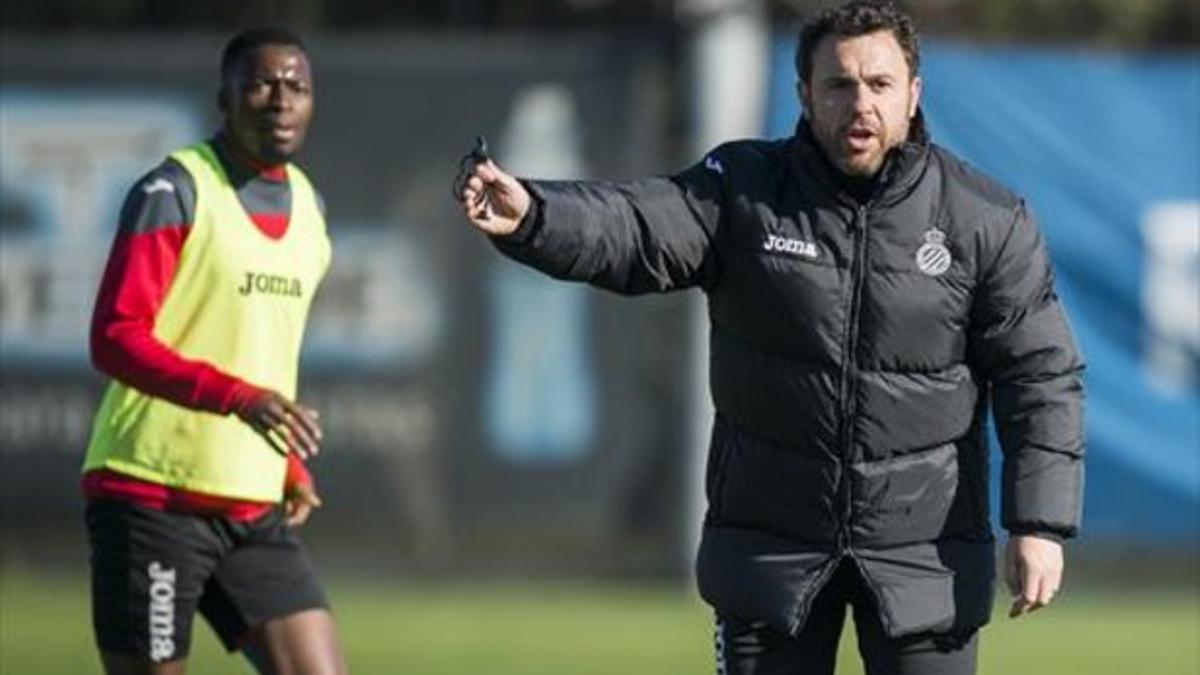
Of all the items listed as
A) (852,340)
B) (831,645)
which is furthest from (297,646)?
(852,340)

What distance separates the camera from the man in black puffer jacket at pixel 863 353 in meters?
7.38

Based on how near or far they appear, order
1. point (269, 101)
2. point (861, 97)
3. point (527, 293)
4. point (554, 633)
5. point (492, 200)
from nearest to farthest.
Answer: point (492, 200), point (861, 97), point (269, 101), point (554, 633), point (527, 293)

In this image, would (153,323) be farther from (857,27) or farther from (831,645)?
(857,27)

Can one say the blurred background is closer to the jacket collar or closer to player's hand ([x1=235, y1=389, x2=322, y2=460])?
player's hand ([x1=235, y1=389, x2=322, y2=460])

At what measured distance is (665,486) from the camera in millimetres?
16859

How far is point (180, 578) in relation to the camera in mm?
8969

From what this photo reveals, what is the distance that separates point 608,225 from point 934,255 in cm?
74

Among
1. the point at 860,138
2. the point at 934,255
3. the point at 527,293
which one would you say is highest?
the point at 860,138

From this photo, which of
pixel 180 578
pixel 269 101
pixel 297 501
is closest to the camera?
pixel 180 578

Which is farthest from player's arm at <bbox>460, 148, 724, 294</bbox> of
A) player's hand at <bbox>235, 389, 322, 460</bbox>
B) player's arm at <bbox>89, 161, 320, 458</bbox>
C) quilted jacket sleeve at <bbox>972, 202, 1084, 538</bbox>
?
player's arm at <bbox>89, 161, 320, 458</bbox>

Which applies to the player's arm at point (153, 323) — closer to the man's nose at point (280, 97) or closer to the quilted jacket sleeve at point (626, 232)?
the man's nose at point (280, 97)

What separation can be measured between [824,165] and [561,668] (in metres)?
6.13

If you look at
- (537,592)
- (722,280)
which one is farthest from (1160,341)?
(722,280)

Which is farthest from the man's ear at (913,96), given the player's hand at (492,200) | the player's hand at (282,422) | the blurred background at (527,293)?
the blurred background at (527,293)
